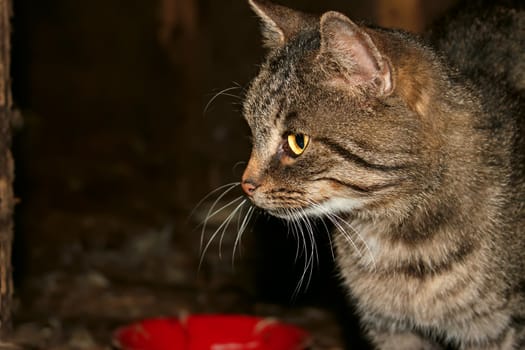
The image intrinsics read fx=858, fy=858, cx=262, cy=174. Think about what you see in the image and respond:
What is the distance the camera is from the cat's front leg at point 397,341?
3526 mm

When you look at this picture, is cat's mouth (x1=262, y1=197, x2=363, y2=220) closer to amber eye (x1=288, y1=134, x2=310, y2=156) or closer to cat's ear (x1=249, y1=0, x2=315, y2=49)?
amber eye (x1=288, y1=134, x2=310, y2=156)

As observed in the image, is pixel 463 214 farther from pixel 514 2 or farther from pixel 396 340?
pixel 514 2

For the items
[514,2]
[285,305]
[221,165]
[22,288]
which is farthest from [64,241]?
[514,2]

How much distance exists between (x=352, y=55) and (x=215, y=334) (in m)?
1.89

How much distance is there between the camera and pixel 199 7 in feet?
19.1

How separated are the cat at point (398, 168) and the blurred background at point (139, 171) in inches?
49.9

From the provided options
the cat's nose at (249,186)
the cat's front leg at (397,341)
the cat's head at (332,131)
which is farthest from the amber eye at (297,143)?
the cat's front leg at (397,341)

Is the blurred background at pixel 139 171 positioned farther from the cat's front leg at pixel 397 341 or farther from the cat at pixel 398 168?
the cat at pixel 398 168

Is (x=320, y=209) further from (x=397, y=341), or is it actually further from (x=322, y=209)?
(x=397, y=341)

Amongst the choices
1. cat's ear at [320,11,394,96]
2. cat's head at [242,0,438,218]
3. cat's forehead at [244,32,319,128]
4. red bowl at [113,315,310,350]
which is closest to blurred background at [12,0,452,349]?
red bowl at [113,315,310,350]

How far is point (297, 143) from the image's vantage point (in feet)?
9.91

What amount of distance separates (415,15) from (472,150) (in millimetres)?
A: 1871

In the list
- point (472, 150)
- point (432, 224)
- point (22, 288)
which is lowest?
point (22, 288)

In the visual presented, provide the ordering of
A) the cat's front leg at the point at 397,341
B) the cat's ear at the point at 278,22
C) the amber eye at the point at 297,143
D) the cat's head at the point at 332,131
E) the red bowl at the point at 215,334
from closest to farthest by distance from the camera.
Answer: the cat's head at the point at 332,131 < the amber eye at the point at 297,143 < the cat's ear at the point at 278,22 < the cat's front leg at the point at 397,341 < the red bowl at the point at 215,334
